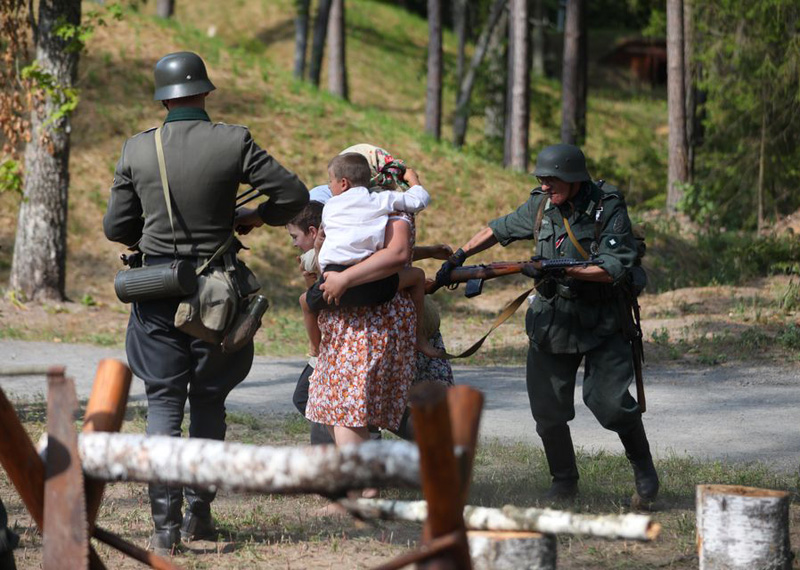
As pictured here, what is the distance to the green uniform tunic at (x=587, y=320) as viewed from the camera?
5609mm

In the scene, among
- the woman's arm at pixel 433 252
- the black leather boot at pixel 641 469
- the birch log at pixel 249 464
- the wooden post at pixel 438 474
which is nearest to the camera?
the wooden post at pixel 438 474

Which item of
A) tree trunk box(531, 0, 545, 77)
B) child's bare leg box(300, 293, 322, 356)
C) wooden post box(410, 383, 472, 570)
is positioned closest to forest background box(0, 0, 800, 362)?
child's bare leg box(300, 293, 322, 356)

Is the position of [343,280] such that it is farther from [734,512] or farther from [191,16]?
[191,16]

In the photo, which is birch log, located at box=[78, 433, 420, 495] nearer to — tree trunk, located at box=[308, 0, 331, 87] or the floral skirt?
the floral skirt

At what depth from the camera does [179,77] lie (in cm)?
490

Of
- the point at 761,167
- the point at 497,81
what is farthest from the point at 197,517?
the point at 497,81

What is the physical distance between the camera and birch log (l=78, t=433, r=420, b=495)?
110 inches

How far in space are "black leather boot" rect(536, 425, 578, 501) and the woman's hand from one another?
1.49 metres

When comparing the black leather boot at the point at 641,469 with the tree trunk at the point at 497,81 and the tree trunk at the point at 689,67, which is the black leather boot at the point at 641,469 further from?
the tree trunk at the point at 497,81

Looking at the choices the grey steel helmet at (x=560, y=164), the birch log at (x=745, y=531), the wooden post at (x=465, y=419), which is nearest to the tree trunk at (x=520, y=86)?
the grey steel helmet at (x=560, y=164)

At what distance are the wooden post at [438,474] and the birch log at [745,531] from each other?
5.96 ft

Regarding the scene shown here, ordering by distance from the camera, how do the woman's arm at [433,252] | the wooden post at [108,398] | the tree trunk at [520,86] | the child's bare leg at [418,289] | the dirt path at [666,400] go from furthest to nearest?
the tree trunk at [520,86], the dirt path at [666,400], the woman's arm at [433,252], the child's bare leg at [418,289], the wooden post at [108,398]

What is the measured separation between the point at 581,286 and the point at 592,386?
1.73 feet

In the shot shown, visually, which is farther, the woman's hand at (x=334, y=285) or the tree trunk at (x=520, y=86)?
the tree trunk at (x=520, y=86)
